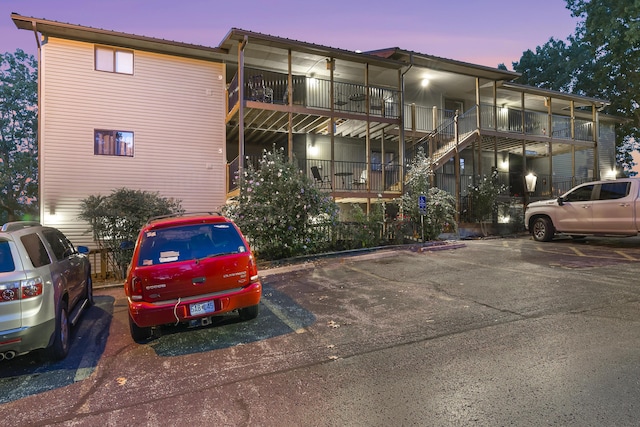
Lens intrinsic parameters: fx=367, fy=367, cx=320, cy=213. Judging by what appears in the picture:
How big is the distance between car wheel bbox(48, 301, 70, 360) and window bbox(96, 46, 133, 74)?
11.8 metres

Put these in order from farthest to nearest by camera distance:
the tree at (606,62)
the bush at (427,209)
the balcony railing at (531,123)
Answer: the tree at (606,62)
the balcony railing at (531,123)
the bush at (427,209)

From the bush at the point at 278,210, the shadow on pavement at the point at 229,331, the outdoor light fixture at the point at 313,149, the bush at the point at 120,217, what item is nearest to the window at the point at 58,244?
the shadow on pavement at the point at 229,331

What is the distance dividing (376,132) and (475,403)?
15.6 metres

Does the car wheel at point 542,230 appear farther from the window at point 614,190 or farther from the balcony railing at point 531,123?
the balcony railing at point 531,123

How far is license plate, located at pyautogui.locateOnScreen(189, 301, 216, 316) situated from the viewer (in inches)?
177

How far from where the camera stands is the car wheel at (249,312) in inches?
203

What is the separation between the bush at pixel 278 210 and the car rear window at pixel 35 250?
5.84 meters

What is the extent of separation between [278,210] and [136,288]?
19.7 ft

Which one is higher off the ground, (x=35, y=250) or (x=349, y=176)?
(x=349, y=176)

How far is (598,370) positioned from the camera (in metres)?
3.38

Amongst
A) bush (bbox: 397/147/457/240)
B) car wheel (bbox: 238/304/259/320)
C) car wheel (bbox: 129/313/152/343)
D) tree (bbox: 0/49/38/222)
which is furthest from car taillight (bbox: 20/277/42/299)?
tree (bbox: 0/49/38/222)

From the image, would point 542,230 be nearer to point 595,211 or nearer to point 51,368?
point 595,211

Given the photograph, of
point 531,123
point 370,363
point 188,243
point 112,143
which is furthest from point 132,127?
point 531,123

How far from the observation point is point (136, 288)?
444 cm
